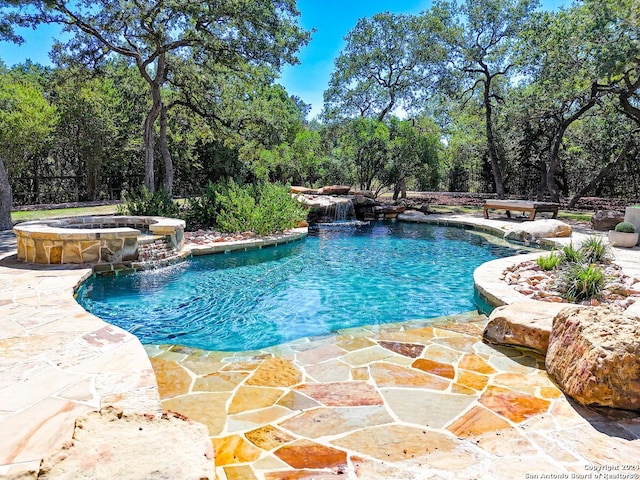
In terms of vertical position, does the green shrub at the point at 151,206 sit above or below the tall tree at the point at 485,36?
below

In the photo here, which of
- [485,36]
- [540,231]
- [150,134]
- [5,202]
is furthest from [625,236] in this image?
[5,202]

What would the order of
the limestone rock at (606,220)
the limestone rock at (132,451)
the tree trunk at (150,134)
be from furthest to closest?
1. the tree trunk at (150,134)
2. the limestone rock at (606,220)
3. the limestone rock at (132,451)

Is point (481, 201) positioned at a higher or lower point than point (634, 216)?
higher

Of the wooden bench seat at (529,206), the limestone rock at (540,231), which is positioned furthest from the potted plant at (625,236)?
the wooden bench seat at (529,206)

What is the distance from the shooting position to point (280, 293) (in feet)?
19.3

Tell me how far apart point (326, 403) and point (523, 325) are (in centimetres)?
196

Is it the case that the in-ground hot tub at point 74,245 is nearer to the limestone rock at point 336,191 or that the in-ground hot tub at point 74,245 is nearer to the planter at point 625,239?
the planter at point 625,239

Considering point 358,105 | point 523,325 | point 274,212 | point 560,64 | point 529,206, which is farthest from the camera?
point 358,105

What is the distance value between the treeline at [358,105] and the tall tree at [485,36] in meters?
0.06

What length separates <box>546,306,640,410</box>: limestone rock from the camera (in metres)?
2.46

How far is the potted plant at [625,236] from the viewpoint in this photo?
7723 mm

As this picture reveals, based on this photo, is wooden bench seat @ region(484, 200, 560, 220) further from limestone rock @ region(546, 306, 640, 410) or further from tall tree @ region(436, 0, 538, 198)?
limestone rock @ region(546, 306, 640, 410)

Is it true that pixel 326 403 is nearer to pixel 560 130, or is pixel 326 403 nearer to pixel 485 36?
pixel 560 130

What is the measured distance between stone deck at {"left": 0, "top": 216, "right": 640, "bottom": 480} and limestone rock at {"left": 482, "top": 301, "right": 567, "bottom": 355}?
0.12m
